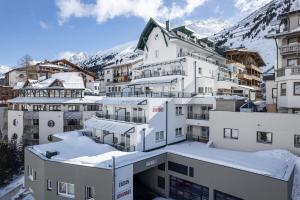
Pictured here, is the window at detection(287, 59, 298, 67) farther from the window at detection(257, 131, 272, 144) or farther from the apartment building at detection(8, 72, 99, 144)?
the apartment building at detection(8, 72, 99, 144)

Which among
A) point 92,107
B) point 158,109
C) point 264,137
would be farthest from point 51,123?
point 264,137

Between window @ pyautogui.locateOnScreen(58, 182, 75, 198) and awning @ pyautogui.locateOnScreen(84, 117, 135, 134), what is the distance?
7.57 metres

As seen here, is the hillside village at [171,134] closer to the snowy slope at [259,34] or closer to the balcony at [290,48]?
the balcony at [290,48]

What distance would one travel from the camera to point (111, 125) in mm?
29438

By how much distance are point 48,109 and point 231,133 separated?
35.5 meters

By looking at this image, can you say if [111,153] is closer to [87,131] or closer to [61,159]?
[61,159]

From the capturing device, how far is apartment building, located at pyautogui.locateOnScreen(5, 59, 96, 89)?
69.6 m

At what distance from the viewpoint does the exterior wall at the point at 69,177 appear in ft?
65.2

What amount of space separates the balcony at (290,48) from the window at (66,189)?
27.7 m

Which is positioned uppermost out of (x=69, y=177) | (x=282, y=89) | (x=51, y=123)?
(x=282, y=89)

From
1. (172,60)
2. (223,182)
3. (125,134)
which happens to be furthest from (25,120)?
(223,182)

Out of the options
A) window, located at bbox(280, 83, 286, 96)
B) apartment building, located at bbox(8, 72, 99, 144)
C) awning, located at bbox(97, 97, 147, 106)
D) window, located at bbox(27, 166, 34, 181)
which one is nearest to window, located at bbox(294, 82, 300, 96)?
window, located at bbox(280, 83, 286, 96)

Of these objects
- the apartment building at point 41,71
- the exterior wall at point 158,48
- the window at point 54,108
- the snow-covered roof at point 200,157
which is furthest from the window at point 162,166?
the apartment building at point 41,71

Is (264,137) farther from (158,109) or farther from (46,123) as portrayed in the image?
(46,123)
